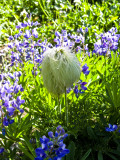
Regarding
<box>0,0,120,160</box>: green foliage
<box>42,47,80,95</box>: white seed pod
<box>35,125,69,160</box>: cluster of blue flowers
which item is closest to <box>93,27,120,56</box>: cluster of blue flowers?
<box>0,0,120,160</box>: green foliage

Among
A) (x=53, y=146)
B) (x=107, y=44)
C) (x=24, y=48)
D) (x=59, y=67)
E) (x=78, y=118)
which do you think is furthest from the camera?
(x=24, y=48)

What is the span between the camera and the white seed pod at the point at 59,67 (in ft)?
4.65

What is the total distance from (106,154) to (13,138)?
28.8 inches

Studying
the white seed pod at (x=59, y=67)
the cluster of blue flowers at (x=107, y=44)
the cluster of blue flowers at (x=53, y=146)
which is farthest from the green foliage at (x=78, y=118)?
the cluster of blue flowers at (x=53, y=146)

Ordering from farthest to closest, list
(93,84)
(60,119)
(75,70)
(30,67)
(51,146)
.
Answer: (30,67) → (93,84) → (60,119) → (75,70) → (51,146)

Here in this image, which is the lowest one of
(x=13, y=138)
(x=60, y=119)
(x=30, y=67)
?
(x=13, y=138)

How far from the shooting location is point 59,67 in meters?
1.42

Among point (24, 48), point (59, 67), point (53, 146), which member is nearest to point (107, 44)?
point (24, 48)

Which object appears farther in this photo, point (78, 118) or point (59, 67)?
point (78, 118)

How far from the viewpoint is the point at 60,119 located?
194 cm

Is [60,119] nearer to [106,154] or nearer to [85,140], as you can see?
[85,140]

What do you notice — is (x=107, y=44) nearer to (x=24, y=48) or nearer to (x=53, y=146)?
(x=24, y=48)

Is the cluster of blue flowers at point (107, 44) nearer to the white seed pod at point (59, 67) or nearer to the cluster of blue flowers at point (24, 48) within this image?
the cluster of blue flowers at point (24, 48)

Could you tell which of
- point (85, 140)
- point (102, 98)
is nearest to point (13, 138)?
point (85, 140)
